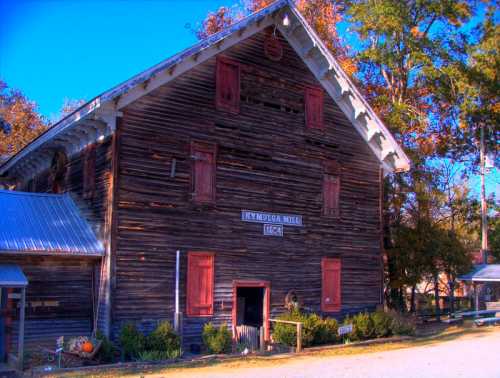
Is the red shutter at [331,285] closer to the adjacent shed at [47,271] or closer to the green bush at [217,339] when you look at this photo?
the green bush at [217,339]

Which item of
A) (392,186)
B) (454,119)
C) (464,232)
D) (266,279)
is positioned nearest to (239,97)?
(266,279)

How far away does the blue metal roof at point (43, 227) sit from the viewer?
1485 cm

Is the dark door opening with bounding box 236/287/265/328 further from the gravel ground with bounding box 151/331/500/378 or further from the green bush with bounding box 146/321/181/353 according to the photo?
the green bush with bounding box 146/321/181/353

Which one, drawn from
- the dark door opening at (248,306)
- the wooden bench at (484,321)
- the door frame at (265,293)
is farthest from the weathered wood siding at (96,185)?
the wooden bench at (484,321)

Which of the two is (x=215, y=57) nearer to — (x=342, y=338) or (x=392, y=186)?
(x=342, y=338)

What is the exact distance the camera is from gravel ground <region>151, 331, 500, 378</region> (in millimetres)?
12992

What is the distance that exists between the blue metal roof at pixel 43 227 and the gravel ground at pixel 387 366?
4367 mm

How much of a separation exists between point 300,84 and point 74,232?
9.14 metres

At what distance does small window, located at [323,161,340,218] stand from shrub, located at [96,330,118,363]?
9.01m

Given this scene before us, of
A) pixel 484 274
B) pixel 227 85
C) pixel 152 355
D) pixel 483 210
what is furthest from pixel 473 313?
pixel 152 355

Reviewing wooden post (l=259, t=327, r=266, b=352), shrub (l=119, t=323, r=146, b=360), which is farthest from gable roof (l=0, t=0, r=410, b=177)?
wooden post (l=259, t=327, r=266, b=352)

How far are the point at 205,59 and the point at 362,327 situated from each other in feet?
33.2

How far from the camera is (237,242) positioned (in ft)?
59.8

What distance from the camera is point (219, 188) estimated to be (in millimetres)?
17938
